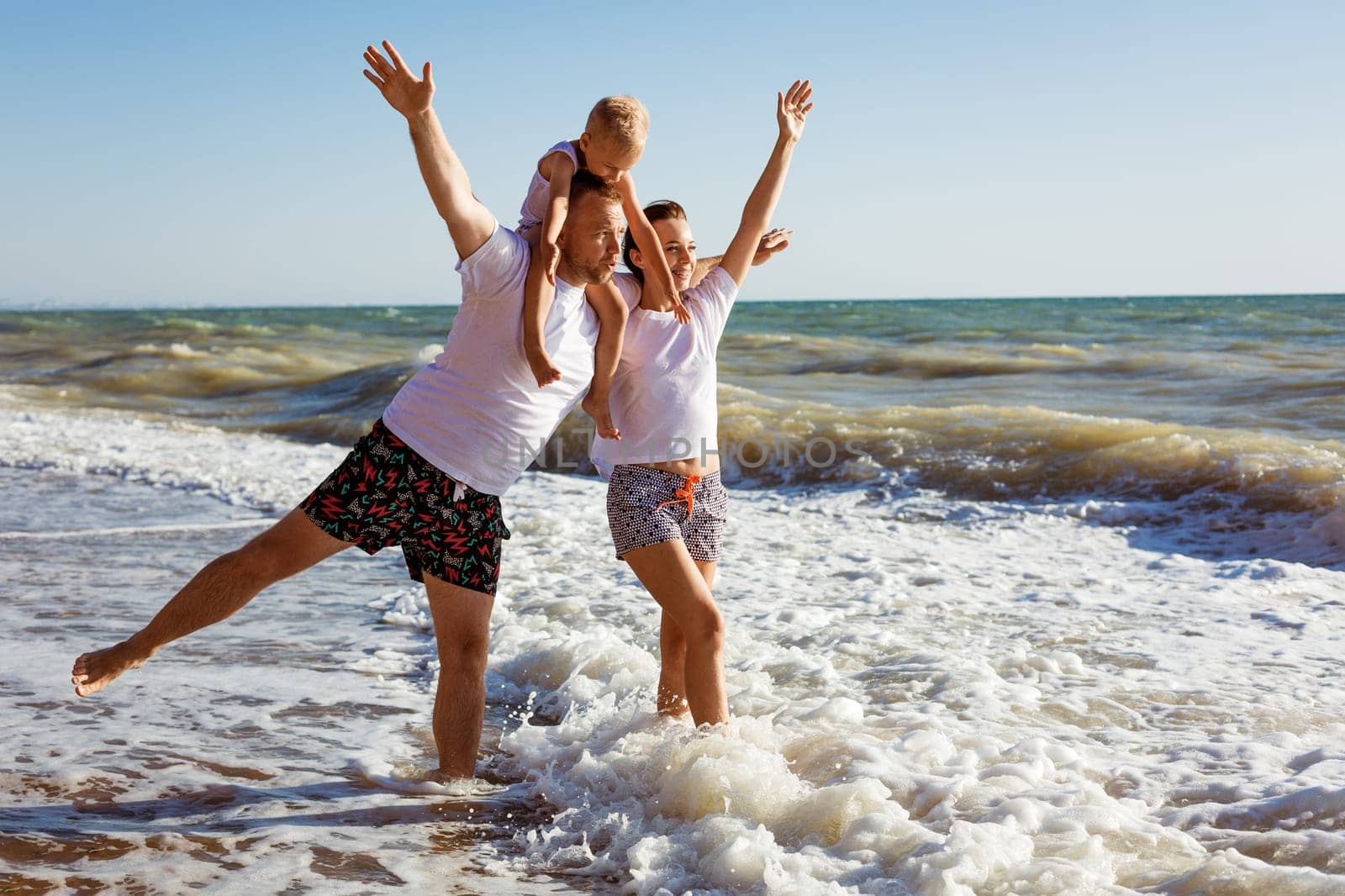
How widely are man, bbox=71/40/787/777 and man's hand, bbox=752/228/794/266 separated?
77cm

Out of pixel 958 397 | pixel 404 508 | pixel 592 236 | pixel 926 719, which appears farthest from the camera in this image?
pixel 958 397

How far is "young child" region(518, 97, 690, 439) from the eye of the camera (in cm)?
316

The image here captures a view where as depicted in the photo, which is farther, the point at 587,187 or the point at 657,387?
the point at 657,387

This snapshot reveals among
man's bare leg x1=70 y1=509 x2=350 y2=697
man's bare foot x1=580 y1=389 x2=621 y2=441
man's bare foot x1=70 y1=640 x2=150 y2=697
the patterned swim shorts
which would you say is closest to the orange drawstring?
the patterned swim shorts

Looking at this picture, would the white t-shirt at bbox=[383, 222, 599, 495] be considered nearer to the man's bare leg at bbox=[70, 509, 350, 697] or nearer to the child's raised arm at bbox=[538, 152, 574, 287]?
the child's raised arm at bbox=[538, 152, 574, 287]

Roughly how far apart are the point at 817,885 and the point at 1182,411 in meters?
12.8

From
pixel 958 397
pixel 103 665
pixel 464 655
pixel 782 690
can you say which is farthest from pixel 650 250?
pixel 958 397

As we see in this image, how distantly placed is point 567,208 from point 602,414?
2.06 feet

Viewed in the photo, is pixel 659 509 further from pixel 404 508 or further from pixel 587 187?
pixel 587 187

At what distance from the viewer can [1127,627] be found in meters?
5.72

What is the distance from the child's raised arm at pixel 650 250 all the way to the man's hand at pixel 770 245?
0.53 m

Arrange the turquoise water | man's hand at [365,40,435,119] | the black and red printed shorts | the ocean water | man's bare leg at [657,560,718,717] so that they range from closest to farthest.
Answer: man's hand at [365,40,435,119], the ocean water, the black and red printed shorts, man's bare leg at [657,560,718,717], the turquoise water

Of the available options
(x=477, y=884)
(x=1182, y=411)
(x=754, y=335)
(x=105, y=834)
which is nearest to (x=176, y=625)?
(x=105, y=834)

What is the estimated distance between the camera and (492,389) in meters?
3.30
